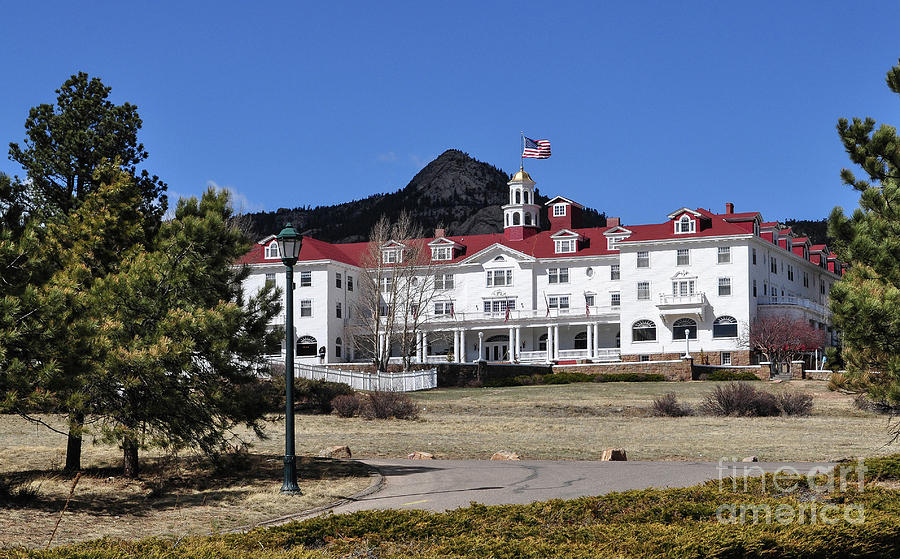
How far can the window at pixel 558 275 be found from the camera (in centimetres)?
7712

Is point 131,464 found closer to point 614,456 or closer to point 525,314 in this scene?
point 614,456

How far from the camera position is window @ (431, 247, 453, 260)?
8050cm

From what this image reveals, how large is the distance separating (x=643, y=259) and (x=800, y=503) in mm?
63698

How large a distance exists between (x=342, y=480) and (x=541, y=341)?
202 ft

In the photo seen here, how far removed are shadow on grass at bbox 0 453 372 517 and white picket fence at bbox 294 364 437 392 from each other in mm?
28755

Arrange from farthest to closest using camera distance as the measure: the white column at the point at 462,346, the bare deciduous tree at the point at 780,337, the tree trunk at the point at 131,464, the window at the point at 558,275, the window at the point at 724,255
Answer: the window at the point at 558,275, the white column at the point at 462,346, the window at the point at 724,255, the bare deciduous tree at the point at 780,337, the tree trunk at the point at 131,464

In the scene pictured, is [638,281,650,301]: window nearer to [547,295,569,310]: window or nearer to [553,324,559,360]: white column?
[547,295,569,310]: window

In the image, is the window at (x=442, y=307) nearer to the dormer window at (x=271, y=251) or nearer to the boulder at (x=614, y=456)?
the dormer window at (x=271, y=251)

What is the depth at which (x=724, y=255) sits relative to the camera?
70250 mm

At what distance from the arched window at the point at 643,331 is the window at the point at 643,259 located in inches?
167

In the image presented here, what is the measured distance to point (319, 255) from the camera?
247 ft

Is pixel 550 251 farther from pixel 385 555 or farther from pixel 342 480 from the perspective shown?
pixel 385 555

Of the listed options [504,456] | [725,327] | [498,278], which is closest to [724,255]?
[725,327]

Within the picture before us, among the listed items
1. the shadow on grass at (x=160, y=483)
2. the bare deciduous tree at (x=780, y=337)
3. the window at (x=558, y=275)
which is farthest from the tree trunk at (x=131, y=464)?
the window at (x=558, y=275)
